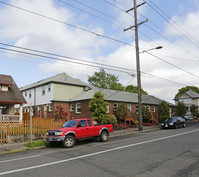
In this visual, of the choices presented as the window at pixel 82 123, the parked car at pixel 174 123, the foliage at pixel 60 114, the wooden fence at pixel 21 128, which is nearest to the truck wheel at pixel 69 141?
the window at pixel 82 123

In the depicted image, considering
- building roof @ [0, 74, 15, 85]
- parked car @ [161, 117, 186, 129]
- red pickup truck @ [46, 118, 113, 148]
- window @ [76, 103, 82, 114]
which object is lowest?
parked car @ [161, 117, 186, 129]

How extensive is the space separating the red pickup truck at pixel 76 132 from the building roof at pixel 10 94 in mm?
10930

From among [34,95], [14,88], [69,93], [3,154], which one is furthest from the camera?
[34,95]

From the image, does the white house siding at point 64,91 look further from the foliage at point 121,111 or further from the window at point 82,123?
the window at point 82,123

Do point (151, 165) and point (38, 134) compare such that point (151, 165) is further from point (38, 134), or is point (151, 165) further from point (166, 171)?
point (38, 134)

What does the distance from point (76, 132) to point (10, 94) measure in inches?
532

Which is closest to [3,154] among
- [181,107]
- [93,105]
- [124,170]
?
[124,170]

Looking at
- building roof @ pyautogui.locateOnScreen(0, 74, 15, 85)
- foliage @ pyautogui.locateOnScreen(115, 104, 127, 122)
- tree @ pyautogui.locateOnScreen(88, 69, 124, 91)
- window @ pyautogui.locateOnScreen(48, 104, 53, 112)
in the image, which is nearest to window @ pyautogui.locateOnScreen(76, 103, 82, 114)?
window @ pyautogui.locateOnScreen(48, 104, 53, 112)

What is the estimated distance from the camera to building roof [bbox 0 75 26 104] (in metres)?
21.2

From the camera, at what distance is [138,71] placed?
837 inches

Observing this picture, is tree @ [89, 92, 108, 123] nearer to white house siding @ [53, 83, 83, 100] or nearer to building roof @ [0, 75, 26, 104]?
building roof @ [0, 75, 26, 104]

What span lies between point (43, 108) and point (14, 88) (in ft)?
27.1

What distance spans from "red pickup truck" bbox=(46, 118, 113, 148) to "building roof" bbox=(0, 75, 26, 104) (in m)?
10.9

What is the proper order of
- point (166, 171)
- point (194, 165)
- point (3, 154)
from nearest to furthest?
point (166, 171) < point (194, 165) < point (3, 154)
